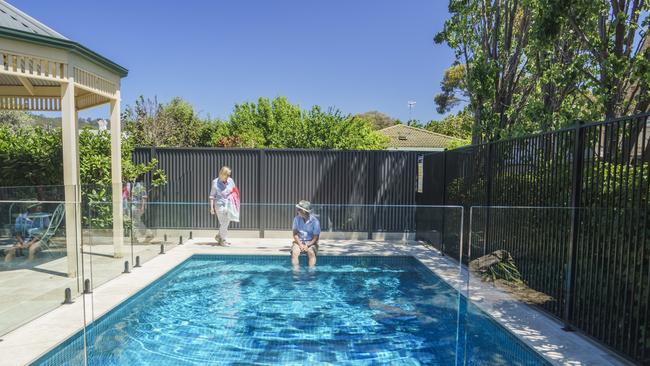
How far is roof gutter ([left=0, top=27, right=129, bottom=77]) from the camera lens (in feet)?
17.3

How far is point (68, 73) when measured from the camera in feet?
A: 20.0

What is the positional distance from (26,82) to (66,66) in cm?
238

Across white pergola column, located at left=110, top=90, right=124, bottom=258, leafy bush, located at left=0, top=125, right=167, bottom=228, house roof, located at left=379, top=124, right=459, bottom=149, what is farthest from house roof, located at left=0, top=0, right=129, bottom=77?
house roof, located at left=379, top=124, right=459, bottom=149

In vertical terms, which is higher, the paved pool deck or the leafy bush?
the leafy bush

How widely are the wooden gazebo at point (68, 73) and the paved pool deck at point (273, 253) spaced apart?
0.61 meters

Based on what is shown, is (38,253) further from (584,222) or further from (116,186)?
(584,222)

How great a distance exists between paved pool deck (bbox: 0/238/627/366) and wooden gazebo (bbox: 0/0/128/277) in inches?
24.2

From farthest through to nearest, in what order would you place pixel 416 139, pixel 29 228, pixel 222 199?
pixel 416 139, pixel 222 199, pixel 29 228

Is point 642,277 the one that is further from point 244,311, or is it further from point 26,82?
point 26,82

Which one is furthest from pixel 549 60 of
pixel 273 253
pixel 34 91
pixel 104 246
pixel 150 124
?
pixel 150 124

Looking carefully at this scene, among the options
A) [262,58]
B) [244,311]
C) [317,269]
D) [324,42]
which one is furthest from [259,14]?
[244,311]

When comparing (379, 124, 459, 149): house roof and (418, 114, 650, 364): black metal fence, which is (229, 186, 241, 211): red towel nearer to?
(418, 114, 650, 364): black metal fence

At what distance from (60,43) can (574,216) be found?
274 inches

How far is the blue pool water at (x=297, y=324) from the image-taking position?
4.07 m
